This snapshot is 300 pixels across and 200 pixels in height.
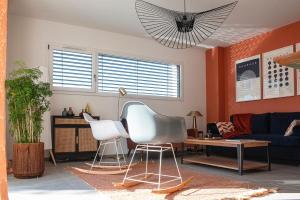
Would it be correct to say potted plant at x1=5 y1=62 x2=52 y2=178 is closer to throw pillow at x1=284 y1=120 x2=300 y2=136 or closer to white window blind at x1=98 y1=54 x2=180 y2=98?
white window blind at x1=98 y1=54 x2=180 y2=98

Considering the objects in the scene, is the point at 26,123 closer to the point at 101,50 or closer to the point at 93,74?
the point at 93,74

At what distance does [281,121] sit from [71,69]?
4.10 meters

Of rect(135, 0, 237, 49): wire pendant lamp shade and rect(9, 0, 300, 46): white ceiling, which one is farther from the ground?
rect(9, 0, 300, 46): white ceiling

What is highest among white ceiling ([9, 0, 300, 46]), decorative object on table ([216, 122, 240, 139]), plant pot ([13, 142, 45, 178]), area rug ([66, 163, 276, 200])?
white ceiling ([9, 0, 300, 46])

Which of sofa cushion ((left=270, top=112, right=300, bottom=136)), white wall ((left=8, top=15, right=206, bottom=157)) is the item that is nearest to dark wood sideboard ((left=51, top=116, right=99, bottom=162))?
white wall ((left=8, top=15, right=206, bottom=157))

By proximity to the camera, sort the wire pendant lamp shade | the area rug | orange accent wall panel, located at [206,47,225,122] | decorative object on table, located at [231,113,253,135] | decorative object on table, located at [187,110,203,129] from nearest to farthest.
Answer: the area rug → the wire pendant lamp shade → decorative object on table, located at [231,113,253,135] → decorative object on table, located at [187,110,203,129] → orange accent wall panel, located at [206,47,225,122]

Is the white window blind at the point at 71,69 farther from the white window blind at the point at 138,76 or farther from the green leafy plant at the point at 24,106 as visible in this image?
the green leafy plant at the point at 24,106

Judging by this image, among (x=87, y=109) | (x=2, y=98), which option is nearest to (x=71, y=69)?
(x=87, y=109)

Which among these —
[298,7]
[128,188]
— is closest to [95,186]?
[128,188]

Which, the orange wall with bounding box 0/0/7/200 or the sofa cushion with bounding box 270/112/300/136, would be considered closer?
the orange wall with bounding box 0/0/7/200

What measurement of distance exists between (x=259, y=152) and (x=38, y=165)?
352 centimetres

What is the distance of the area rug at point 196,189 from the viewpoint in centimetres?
250

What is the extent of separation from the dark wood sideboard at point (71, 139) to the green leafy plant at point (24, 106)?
3.88 feet

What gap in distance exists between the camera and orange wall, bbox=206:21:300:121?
5.50 metres
